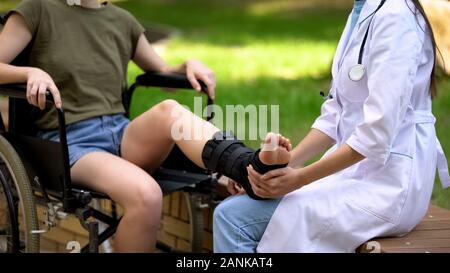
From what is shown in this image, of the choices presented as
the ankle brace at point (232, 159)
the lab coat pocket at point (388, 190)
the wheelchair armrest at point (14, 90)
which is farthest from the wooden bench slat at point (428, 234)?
the wheelchair armrest at point (14, 90)

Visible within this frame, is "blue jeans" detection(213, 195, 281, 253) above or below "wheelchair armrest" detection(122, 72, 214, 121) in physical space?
below

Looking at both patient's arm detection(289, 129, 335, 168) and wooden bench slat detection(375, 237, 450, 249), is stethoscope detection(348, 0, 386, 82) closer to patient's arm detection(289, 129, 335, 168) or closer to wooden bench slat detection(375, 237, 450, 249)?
patient's arm detection(289, 129, 335, 168)

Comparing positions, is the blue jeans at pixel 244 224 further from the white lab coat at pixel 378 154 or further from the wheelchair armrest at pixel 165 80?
the wheelchair armrest at pixel 165 80

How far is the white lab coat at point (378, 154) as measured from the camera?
1985 millimetres

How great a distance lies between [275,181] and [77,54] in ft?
3.36

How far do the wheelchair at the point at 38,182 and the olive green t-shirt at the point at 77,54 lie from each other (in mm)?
85

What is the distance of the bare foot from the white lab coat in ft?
0.44

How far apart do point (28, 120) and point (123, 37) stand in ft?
1.61

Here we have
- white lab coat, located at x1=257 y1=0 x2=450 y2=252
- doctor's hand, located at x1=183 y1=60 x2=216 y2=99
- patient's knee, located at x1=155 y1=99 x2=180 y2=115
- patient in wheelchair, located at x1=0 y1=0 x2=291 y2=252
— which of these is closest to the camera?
white lab coat, located at x1=257 y1=0 x2=450 y2=252

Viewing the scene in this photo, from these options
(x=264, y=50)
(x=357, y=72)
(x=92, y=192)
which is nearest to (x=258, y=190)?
(x=357, y=72)

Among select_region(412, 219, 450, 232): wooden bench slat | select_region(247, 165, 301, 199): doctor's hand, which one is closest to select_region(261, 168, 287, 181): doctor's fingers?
select_region(247, 165, 301, 199): doctor's hand

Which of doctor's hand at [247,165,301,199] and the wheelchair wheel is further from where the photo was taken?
the wheelchair wheel

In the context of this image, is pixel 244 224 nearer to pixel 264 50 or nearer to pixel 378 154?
pixel 378 154

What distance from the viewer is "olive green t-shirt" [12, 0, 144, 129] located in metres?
2.68
